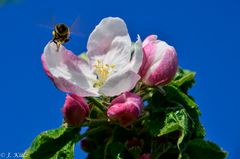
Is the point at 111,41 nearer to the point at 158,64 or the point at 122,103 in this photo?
the point at 158,64

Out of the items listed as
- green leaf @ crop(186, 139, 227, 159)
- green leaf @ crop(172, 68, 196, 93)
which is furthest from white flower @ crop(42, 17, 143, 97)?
green leaf @ crop(186, 139, 227, 159)

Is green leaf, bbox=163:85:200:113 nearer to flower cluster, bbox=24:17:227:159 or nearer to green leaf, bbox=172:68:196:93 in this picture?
flower cluster, bbox=24:17:227:159

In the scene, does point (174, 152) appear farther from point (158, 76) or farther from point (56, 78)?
A: point (56, 78)

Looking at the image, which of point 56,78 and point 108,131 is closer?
point 56,78

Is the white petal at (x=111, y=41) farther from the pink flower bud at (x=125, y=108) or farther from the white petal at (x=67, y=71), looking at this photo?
the pink flower bud at (x=125, y=108)

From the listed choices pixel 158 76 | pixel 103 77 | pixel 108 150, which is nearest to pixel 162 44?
pixel 158 76

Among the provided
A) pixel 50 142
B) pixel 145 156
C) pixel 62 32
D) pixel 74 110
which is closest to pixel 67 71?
pixel 74 110
